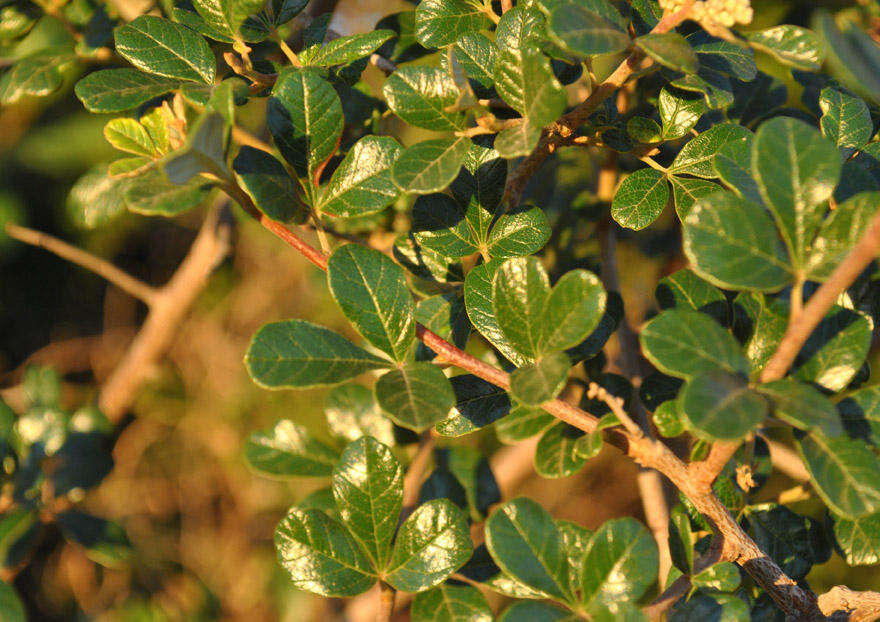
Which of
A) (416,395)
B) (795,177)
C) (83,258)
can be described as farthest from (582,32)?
(83,258)

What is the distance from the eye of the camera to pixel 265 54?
870 millimetres

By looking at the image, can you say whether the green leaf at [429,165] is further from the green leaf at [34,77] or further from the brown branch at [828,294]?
the green leaf at [34,77]

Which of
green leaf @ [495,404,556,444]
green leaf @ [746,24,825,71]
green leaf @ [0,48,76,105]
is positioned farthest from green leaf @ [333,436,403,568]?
green leaf @ [0,48,76,105]

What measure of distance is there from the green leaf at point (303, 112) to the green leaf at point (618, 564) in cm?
38

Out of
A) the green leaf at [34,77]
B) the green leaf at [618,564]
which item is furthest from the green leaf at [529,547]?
the green leaf at [34,77]

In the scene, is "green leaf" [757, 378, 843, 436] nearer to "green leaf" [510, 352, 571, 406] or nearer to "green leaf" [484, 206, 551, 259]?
"green leaf" [510, 352, 571, 406]

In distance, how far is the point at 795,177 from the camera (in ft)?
1.44

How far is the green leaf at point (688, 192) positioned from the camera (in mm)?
623

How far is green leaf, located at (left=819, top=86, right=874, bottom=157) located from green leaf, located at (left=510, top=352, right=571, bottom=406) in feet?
1.23

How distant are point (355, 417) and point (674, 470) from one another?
0.42 meters

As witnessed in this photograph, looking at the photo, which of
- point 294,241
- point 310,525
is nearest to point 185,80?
point 294,241

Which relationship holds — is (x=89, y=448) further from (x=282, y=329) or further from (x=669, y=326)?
(x=669, y=326)

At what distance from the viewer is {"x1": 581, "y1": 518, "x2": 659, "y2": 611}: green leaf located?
1.59 feet

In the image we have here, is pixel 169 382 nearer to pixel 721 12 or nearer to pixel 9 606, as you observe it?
pixel 9 606
